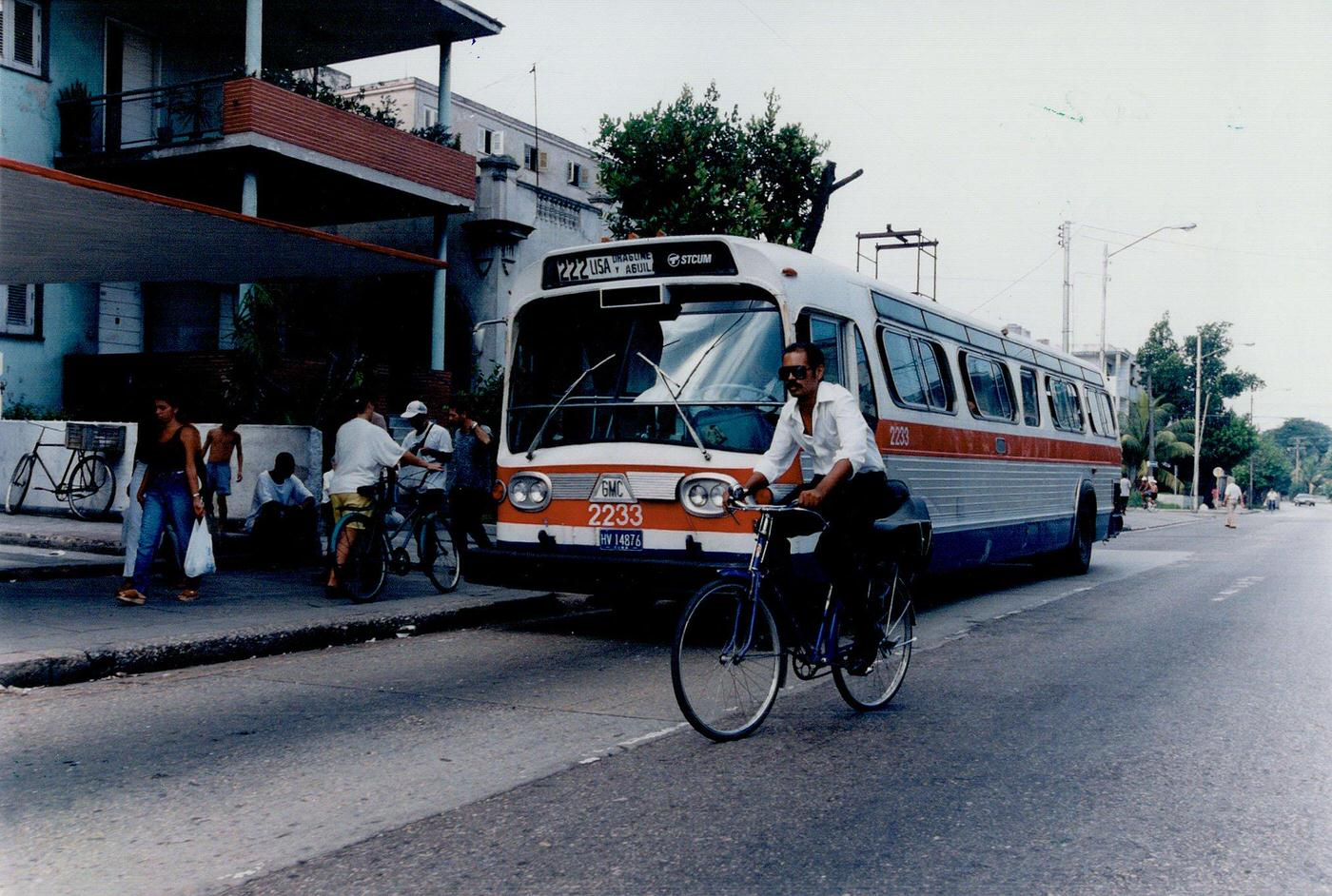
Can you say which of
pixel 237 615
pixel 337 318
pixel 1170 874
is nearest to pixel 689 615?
pixel 1170 874

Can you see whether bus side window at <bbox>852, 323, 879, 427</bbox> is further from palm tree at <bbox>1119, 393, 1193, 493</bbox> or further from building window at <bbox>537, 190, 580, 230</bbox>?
palm tree at <bbox>1119, 393, 1193, 493</bbox>

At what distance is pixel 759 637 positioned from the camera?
567cm

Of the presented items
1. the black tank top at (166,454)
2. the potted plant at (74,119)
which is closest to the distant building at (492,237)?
the potted plant at (74,119)

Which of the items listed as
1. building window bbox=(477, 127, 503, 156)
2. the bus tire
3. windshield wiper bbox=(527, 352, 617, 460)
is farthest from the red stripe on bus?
building window bbox=(477, 127, 503, 156)

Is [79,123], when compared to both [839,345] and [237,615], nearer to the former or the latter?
[237,615]

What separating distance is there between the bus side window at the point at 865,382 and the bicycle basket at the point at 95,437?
1037 cm

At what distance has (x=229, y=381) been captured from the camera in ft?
50.5

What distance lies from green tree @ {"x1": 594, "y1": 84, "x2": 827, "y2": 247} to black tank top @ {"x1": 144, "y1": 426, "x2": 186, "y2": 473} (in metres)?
18.8

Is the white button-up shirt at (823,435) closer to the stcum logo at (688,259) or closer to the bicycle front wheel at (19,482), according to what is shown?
the stcum logo at (688,259)

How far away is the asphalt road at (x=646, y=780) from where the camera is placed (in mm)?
3883

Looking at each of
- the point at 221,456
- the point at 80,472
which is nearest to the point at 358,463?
the point at 221,456

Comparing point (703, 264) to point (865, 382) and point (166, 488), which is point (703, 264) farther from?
point (166, 488)

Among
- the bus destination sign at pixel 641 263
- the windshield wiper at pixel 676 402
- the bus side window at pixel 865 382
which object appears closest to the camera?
the windshield wiper at pixel 676 402

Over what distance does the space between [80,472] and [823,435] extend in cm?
1313
